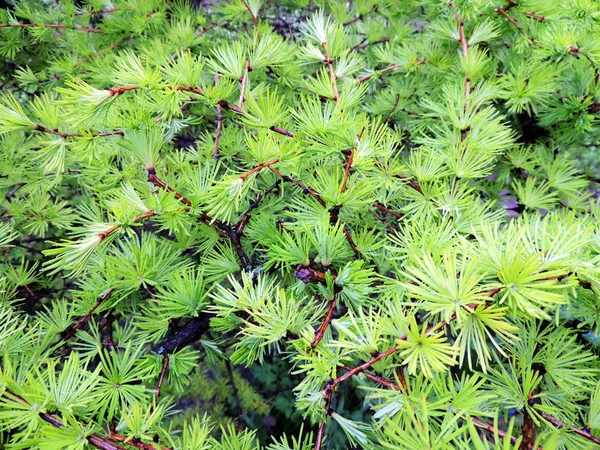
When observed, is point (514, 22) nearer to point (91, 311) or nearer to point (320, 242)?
point (320, 242)

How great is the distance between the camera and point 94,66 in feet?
3.07

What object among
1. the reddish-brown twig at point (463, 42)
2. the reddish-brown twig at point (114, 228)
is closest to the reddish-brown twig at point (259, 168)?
the reddish-brown twig at point (114, 228)

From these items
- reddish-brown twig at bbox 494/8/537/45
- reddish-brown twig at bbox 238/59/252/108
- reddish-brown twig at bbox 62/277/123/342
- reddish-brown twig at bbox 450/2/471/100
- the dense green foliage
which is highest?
reddish-brown twig at bbox 494/8/537/45

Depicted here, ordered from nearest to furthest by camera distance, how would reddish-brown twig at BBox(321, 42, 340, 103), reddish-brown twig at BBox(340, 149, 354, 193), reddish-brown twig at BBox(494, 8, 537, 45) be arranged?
1. reddish-brown twig at BBox(340, 149, 354, 193)
2. reddish-brown twig at BBox(321, 42, 340, 103)
3. reddish-brown twig at BBox(494, 8, 537, 45)

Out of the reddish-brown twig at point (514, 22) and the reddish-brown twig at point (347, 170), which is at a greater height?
the reddish-brown twig at point (514, 22)

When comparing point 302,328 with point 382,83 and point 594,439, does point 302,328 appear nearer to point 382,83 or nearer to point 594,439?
point 594,439

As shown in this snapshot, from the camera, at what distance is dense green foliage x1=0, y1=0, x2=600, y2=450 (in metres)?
0.41

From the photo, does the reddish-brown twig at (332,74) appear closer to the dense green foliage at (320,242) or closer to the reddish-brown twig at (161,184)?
the dense green foliage at (320,242)

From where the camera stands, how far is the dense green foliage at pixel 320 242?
1.33 ft

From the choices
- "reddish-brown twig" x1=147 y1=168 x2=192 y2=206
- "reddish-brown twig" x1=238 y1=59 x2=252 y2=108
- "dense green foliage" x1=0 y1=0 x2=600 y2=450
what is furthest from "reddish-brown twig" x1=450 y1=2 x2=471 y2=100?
"reddish-brown twig" x1=147 y1=168 x2=192 y2=206

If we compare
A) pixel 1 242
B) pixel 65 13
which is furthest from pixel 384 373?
pixel 65 13

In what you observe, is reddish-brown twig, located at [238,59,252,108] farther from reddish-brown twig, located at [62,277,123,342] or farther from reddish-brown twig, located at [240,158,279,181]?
reddish-brown twig, located at [62,277,123,342]

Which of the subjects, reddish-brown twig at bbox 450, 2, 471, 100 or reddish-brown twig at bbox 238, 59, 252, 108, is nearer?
reddish-brown twig at bbox 238, 59, 252, 108

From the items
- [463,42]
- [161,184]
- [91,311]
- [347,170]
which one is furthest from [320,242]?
[463,42]
